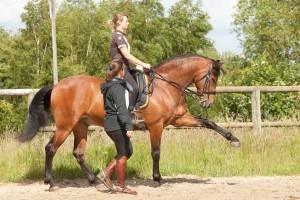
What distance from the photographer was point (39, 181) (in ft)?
30.0

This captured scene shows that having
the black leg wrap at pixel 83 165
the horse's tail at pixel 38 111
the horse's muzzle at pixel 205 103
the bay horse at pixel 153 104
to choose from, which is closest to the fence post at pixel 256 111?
the bay horse at pixel 153 104

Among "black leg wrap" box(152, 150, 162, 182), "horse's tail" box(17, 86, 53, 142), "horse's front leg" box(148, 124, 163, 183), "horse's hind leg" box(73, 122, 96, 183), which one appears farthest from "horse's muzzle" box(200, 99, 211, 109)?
"horse's tail" box(17, 86, 53, 142)

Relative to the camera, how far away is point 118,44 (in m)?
8.12

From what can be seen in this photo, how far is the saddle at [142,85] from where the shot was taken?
830cm

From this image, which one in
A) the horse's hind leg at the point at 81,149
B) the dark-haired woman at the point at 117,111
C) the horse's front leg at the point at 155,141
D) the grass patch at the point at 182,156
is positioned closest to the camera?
the dark-haired woman at the point at 117,111

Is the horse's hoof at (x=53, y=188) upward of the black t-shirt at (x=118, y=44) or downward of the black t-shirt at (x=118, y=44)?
downward

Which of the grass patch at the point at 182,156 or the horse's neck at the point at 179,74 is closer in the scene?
the horse's neck at the point at 179,74

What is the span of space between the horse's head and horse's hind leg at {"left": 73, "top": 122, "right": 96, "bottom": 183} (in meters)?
1.99

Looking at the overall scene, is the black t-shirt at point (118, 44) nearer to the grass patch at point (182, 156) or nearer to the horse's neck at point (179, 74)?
the horse's neck at point (179, 74)

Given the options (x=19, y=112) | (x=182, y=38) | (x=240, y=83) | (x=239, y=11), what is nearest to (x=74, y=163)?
(x=240, y=83)

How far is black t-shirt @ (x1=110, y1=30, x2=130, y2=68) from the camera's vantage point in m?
8.12

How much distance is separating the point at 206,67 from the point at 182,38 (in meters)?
44.3

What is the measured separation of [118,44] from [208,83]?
1.57 meters

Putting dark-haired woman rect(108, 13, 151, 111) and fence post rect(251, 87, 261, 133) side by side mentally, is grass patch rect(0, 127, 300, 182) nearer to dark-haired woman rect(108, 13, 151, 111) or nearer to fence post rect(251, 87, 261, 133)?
fence post rect(251, 87, 261, 133)
